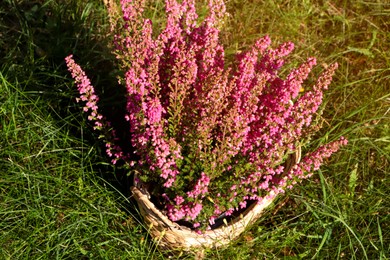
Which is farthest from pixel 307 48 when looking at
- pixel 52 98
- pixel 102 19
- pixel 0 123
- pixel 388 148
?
pixel 0 123

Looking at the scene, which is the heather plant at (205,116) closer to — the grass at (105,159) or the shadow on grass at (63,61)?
the grass at (105,159)

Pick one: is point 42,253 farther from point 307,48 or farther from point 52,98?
point 307,48

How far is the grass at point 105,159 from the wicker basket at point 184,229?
2.8 inches

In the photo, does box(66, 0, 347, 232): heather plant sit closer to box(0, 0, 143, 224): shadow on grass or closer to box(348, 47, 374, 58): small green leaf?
box(0, 0, 143, 224): shadow on grass

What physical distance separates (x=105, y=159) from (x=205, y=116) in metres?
0.87

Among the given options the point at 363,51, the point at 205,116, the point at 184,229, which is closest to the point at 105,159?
the point at 184,229

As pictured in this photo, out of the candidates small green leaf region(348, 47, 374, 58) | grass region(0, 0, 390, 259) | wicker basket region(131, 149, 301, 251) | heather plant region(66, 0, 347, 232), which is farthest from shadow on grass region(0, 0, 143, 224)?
small green leaf region(348, 47, 374, 58)

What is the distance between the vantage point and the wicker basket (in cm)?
227

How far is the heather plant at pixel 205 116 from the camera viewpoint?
6.91 feet

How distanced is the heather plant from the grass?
14.6 inches

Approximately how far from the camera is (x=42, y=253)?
2.41 m

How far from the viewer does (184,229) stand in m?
2.27

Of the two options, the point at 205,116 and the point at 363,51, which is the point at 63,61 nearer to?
the point at 205,116

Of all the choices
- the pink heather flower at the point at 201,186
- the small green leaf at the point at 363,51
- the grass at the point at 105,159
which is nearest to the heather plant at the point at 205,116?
the pink heather flower at the point at 201,186
